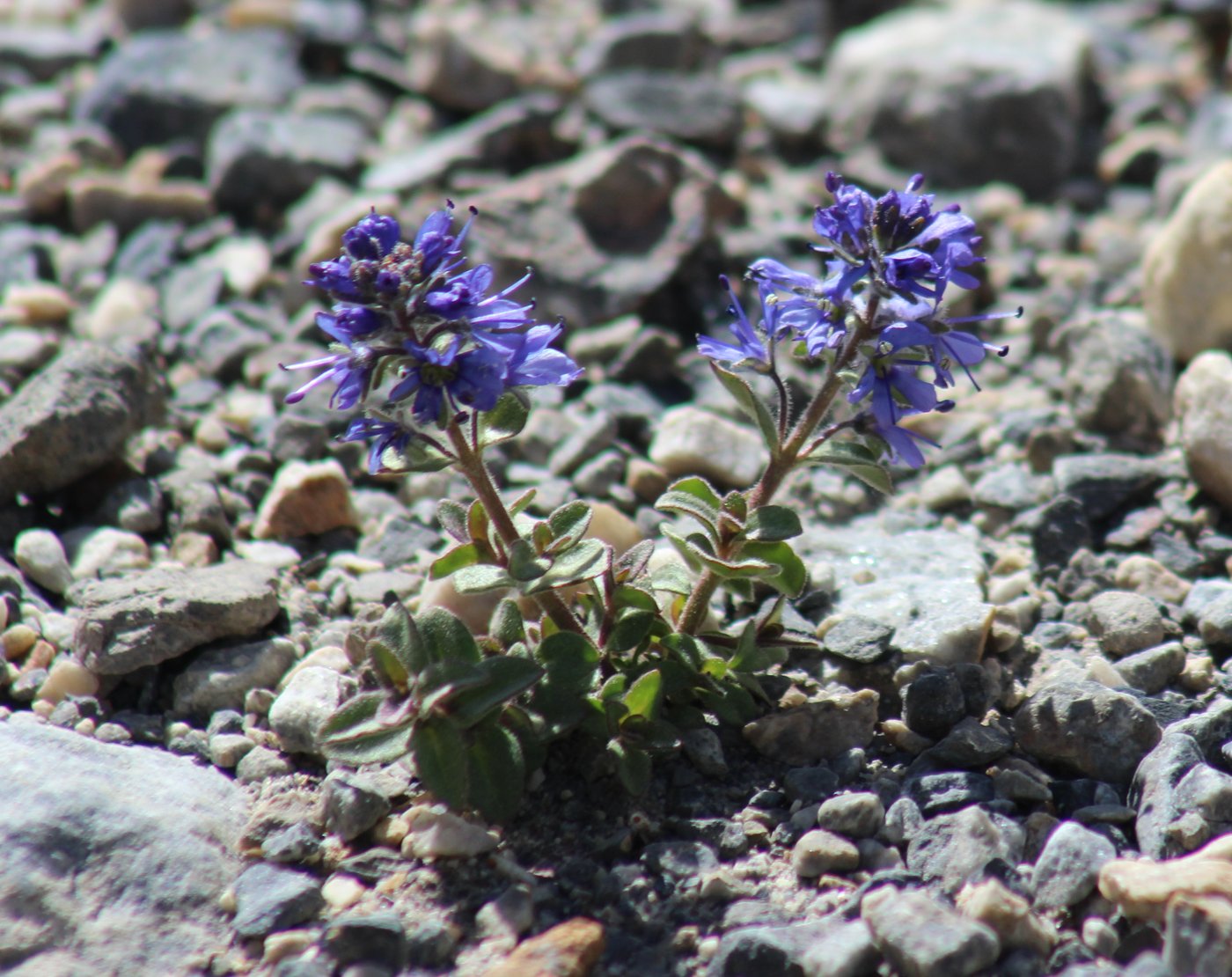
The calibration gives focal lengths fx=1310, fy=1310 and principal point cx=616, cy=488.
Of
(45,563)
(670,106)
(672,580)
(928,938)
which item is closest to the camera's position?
(928,938)

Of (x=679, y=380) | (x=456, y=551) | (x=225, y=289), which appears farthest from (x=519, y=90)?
(x=456, y=551)

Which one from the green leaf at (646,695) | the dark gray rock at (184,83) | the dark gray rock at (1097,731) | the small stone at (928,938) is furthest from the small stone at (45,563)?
the dark gray rock at (184,83)

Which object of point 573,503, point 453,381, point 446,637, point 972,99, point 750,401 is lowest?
point 446,637

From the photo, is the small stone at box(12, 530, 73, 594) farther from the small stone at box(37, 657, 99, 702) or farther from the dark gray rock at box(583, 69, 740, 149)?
the dark gray rock at box(583, 69, 740, 149)

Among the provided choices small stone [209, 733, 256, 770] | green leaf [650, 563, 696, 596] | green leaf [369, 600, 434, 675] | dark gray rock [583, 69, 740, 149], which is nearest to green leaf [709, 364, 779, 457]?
green leaf [650, 563, 696, 596]

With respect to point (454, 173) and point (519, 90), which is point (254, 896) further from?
point (519, 90)

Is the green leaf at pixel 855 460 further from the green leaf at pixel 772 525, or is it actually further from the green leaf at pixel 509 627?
the green leaf at pixel 509 627

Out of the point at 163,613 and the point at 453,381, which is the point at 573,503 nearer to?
the point at 453,381

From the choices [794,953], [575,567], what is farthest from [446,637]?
[794,953]
